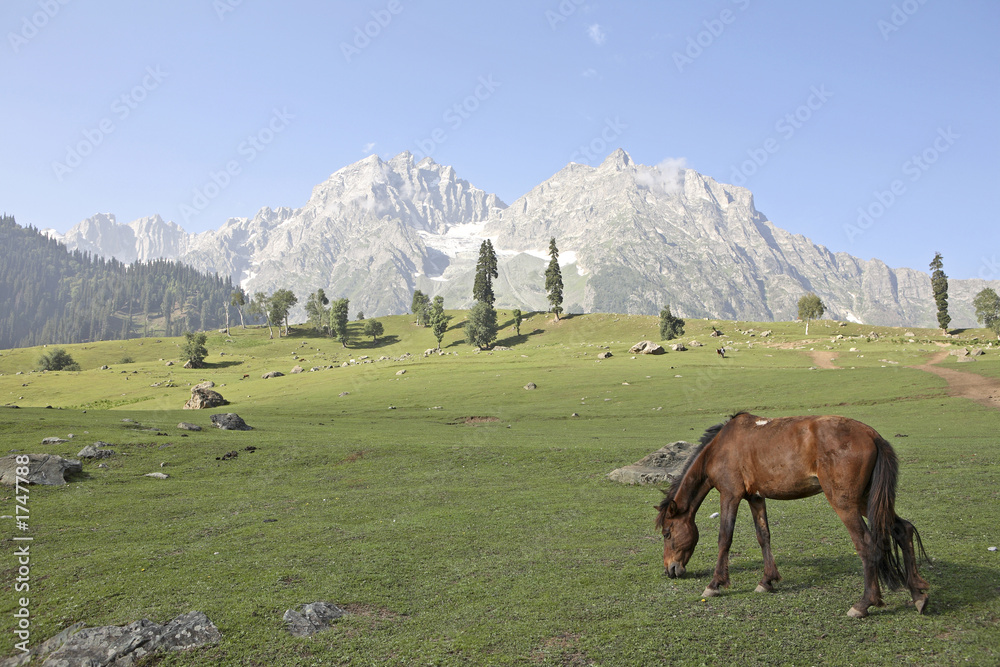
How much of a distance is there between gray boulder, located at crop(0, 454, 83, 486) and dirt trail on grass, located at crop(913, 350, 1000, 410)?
60871 millimetres

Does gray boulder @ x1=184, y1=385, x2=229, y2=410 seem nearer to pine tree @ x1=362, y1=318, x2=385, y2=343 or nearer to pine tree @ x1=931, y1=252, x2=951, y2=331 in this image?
pine tree @ x1=362, y1=318, x2=385, y2=343

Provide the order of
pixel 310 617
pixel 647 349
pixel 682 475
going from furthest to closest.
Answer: pixel 647 349, pixel 682 475, pixel 310 617

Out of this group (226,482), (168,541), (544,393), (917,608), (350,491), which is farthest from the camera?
(544,393)

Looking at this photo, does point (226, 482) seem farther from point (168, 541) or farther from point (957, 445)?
point (957, 445)

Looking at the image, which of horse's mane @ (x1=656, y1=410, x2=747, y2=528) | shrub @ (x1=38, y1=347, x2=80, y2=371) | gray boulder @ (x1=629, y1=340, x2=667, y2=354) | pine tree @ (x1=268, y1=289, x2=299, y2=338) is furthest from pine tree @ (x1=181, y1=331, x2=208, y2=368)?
horse's mane @ (x1=656, y1=410, x2=747, y2=528)

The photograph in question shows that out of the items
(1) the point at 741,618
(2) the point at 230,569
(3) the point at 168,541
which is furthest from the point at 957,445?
(3) the point at 168,541

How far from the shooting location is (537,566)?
1355 cm

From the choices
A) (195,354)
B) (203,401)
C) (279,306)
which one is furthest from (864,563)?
(279,306)

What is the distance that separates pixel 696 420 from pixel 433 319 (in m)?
107

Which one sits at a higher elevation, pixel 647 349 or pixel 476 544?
pixel 647 349

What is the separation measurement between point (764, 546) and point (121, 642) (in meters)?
12.6

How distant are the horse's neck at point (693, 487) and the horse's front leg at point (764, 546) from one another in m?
1.00

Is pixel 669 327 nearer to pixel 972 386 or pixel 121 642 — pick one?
pixel 972 386

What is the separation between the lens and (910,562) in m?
9.50
